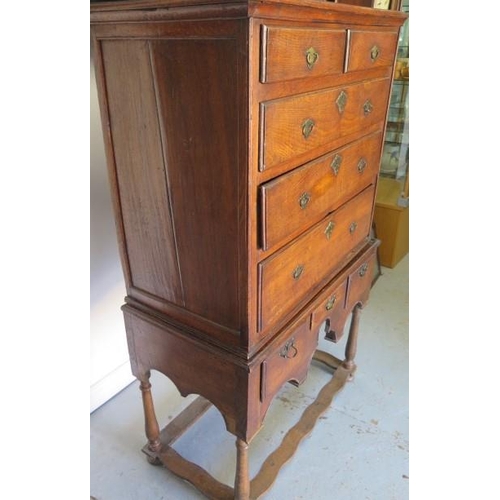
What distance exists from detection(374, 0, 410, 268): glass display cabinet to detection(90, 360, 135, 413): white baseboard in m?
1.84

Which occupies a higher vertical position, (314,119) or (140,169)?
(314,119)

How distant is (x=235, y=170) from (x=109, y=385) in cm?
131

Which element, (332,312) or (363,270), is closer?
(332,312)

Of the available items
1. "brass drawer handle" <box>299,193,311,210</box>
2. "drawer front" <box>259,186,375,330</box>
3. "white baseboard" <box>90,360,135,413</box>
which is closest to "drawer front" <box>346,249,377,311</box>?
"drawer front" <box>259,186,375,330</box>

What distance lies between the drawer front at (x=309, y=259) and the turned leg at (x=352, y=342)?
1.30 feet

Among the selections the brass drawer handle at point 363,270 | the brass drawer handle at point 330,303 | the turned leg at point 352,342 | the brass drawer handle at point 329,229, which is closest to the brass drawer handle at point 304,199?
the brass drawer handle at point 329,229

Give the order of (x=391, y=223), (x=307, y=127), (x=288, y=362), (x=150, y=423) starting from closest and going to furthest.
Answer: (x=307, y=127), (x=288, y=362), (x=150, y=423), (x=391, y=223)

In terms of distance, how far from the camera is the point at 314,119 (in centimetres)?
104

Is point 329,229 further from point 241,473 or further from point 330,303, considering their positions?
point 241,473

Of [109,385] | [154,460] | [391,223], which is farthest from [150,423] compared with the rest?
[391,223]

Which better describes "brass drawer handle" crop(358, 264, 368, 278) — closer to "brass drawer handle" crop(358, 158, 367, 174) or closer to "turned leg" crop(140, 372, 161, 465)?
"brass drawer handle" crop(358, 158, 367, 174)

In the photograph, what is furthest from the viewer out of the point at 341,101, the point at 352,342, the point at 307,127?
the point at 352,342
